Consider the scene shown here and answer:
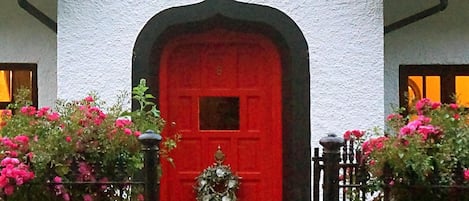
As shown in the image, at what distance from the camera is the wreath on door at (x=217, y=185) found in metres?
8.20

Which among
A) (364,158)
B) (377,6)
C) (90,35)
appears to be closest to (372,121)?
(377,6)

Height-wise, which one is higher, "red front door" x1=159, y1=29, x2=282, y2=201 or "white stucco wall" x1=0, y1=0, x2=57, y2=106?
"white stucco wall" x1=0, y1=0, x2=57, y2=106

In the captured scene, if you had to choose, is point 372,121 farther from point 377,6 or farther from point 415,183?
point 415,183

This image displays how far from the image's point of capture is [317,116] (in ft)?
26.2

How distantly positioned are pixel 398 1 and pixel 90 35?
344cm

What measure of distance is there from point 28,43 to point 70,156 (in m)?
3.20

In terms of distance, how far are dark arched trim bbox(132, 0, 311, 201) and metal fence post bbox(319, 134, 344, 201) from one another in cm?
181

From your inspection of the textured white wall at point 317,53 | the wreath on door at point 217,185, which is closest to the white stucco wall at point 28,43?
the textured white wall at point 317,53

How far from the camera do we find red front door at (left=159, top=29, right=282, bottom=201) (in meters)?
8.38

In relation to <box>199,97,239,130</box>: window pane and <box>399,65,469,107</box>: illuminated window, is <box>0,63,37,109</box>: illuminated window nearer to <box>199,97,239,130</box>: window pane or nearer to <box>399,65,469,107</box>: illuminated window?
<box>199,97,239,130</box>: window pane

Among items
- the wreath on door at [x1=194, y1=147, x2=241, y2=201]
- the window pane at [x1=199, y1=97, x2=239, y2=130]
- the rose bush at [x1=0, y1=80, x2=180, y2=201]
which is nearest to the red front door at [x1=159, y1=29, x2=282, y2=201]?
the window pane at [x1=199, y1=97, x2=239, y2=130]

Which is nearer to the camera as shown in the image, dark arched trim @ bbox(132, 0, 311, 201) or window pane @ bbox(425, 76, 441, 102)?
dark arched trim @ bbox(132, 0, 311, 201)

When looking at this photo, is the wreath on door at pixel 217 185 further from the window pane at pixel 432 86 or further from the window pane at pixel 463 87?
the window pane at pixel 463 87

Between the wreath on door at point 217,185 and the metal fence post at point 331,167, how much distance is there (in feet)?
7.28
